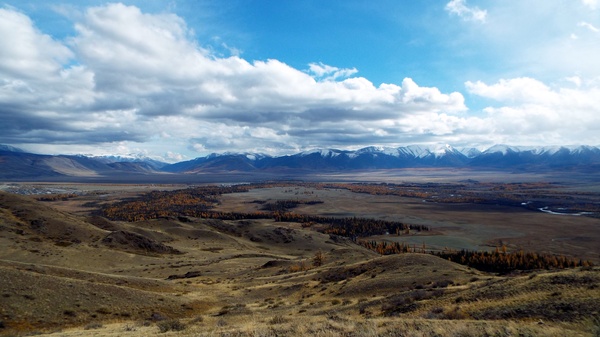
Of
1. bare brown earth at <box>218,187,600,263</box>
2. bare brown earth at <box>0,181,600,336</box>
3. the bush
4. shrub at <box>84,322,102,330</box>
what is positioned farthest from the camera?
bare brown earth at <box>218,187,600,263</box>

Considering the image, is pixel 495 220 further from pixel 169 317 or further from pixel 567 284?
pixel 169 317

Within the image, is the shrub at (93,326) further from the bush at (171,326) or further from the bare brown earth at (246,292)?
the bush at (171,326)

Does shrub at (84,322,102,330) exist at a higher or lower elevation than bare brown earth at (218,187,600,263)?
higher

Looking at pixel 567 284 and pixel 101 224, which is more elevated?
pixel 567 284

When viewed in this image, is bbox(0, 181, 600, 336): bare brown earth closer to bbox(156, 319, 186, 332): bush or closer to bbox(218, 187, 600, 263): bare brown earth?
bbox(156, 319, 186, 332): bush

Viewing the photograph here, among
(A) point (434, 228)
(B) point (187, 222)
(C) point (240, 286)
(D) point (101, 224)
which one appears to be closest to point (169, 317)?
(C) point (240, 286)

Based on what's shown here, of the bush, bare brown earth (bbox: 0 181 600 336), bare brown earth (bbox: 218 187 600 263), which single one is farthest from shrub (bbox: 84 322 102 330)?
bare brown earth (bbox: 218 187 600 263)

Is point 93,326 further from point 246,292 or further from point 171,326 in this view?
point 246,292

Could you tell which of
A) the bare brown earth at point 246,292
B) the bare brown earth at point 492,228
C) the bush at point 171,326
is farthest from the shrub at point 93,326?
the bare brown earth at point 492,228
